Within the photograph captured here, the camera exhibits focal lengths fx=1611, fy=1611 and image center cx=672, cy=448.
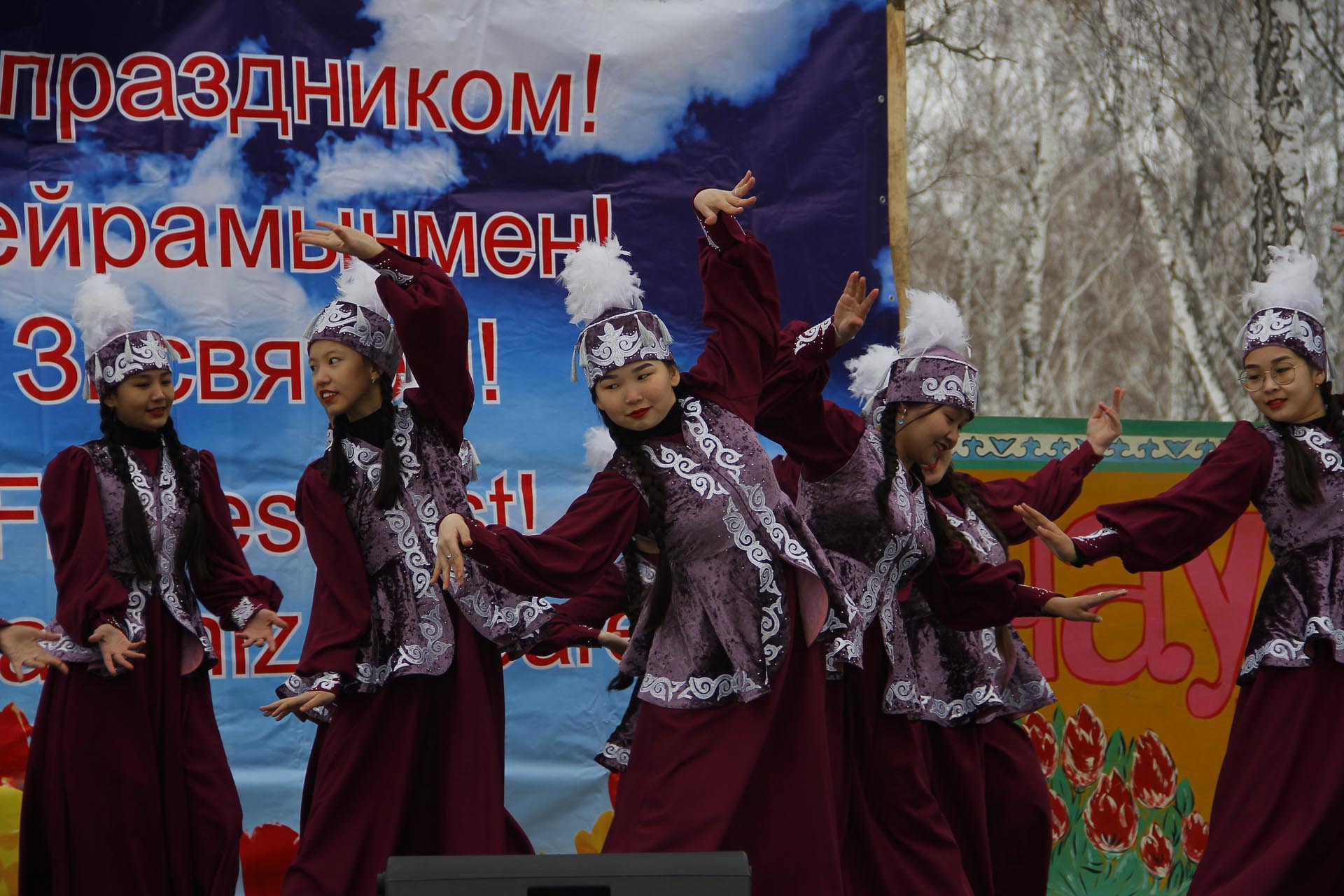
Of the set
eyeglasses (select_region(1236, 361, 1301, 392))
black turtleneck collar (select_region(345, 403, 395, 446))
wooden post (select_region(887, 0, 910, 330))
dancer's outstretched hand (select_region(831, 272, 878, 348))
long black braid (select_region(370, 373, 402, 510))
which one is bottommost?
long black braid (select_region(370, 373, 402, 510))

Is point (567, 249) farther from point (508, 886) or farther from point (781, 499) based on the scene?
point (508, 886)

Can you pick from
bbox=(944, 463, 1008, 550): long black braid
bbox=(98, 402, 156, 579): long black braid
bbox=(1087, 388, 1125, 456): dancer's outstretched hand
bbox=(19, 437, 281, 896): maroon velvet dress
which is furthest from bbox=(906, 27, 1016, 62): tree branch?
bbox=(19, 437, 281, 896): maroon velvet dress

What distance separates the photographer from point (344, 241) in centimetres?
425

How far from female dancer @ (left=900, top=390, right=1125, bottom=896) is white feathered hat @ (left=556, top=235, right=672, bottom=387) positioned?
4.44 ft

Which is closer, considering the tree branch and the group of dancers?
the group of dancers

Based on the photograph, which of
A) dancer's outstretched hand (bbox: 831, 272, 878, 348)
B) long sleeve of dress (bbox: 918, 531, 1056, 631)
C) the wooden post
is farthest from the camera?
the wooden post

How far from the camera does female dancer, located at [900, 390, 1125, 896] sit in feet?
16.2

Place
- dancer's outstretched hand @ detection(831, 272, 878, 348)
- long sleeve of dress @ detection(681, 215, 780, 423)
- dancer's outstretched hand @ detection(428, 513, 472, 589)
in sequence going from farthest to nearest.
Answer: dancer's outstretched hand @ detection(831, 272, 878, 348) < long sleeve of dress @ detection(681, 215, 780, 423) < dancer's outstretched hand @ detection(428, 513, 472, 589)

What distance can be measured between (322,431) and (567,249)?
114 cm

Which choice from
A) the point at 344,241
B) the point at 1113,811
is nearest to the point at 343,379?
the point at 344,241

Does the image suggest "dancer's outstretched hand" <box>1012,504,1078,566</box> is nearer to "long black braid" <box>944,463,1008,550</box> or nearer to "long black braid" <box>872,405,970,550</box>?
"long black braid" <box>872,405,970,550</box>

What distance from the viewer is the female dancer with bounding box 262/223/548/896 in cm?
436

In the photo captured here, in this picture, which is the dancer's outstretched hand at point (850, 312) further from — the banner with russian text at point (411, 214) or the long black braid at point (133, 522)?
the long black braid at point (133, 522)

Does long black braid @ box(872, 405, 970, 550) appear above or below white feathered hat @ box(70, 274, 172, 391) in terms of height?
below
